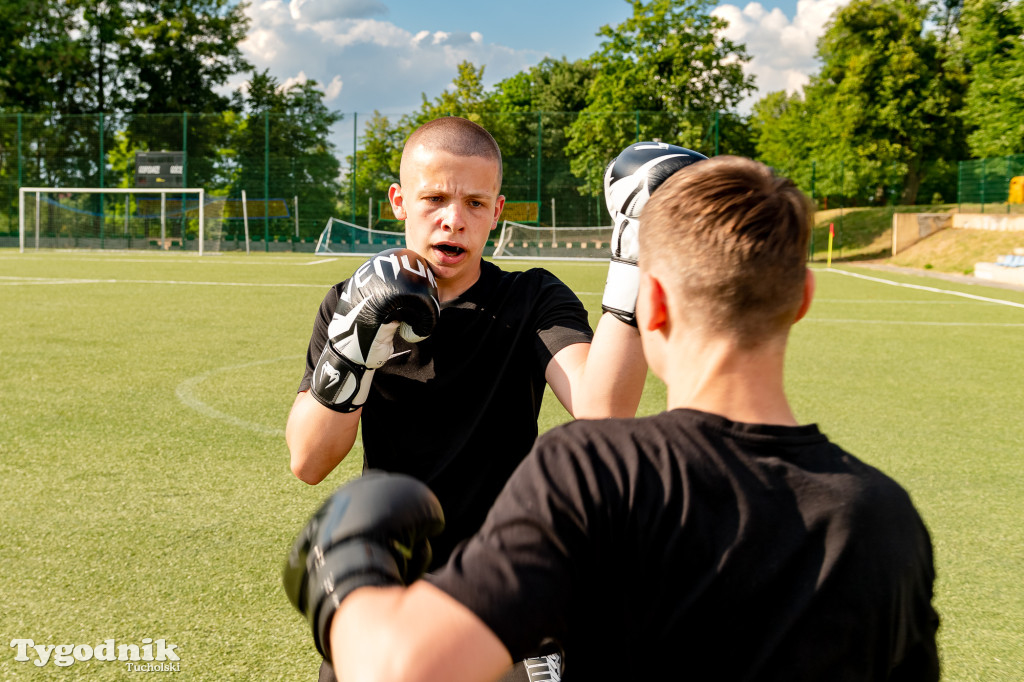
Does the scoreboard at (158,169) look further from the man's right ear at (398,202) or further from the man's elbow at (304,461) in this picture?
the man's elbow at (304,461)

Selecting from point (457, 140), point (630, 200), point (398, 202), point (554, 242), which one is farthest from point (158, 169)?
point (630, 200)

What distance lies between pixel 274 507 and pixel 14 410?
2.54 m

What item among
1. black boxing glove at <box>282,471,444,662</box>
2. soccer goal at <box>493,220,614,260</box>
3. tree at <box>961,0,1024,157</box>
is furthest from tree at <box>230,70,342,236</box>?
black boxing glove at <box>282,471,444,662</box>

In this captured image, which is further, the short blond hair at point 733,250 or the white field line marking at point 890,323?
the white field line marking at point 890,323

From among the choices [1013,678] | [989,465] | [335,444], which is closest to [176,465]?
[335,444]

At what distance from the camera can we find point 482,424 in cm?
235

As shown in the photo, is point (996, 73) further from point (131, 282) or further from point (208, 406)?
point (208, 406)

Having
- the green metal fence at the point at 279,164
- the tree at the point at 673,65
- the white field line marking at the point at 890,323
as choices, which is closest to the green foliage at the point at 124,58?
the green metal fence at the point at 279,164

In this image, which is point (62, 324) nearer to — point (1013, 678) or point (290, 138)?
point (1013, 678)

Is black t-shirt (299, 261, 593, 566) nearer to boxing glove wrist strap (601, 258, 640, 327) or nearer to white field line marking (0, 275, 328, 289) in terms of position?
boxing glove wrist strap (601, 258, 640, 327)

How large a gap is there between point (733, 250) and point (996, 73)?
1440 inches

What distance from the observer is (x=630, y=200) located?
1953mm

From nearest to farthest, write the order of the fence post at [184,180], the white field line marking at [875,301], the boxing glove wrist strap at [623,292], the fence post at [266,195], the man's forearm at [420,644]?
1. the man's forearm at [420,644]
2. the boxing glove wrist strap at [623,292]
3. the white field line marking at [875,301]
4. the fence post at [184,180]
5. the fence post at [266,195]

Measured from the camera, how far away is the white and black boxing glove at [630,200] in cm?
192
